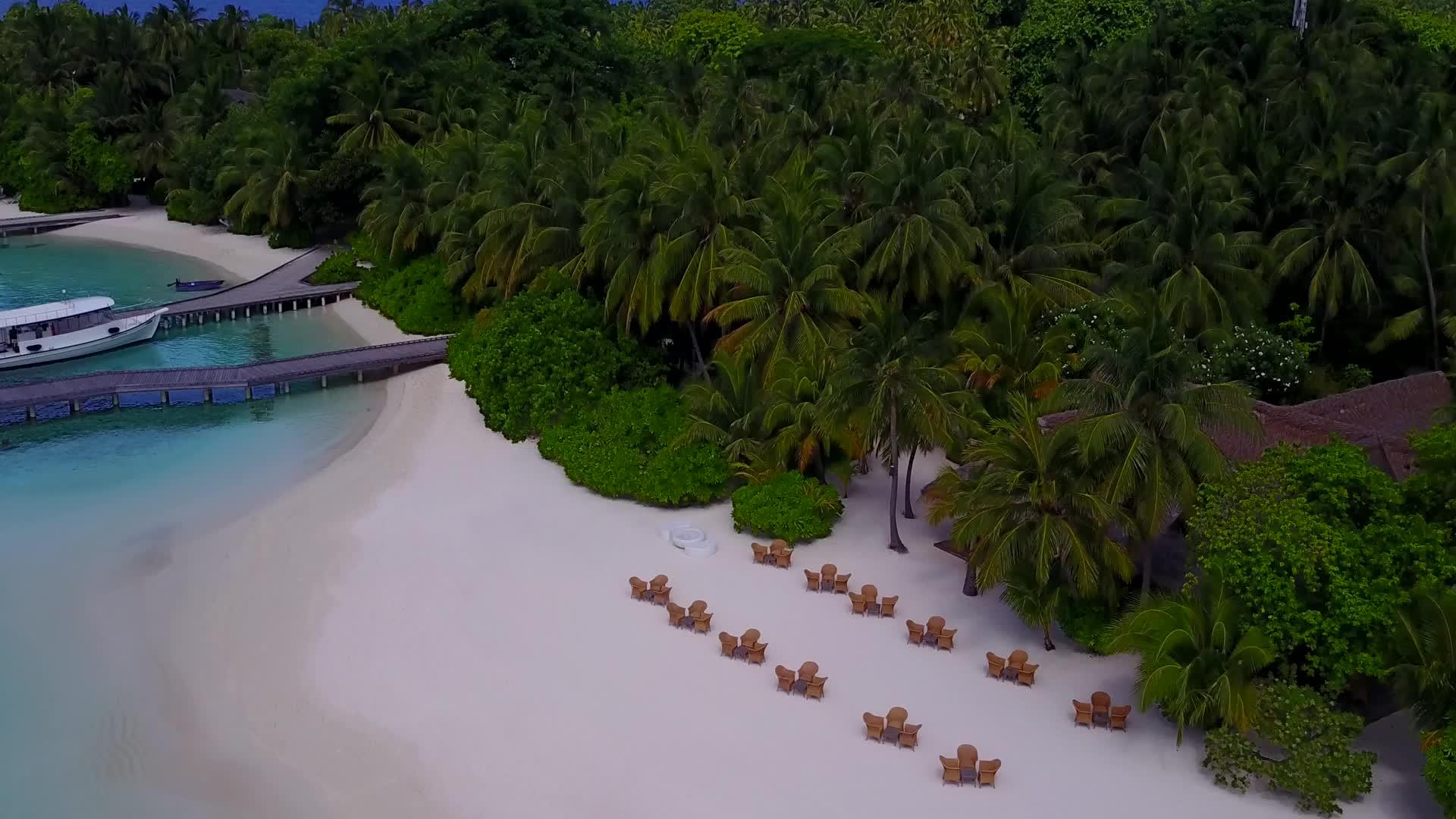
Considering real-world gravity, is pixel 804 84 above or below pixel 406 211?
above

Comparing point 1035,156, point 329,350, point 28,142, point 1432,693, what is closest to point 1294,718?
point 1432,693

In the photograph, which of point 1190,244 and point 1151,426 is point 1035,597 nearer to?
point 1151,426

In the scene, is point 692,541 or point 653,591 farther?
point 692,541

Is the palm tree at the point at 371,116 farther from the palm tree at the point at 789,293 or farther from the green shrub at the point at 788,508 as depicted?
the green shrub at the point at 788,508

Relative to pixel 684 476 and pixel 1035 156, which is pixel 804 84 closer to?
pixel 1035 156

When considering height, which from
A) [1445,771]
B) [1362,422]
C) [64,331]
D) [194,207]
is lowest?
[64,331]

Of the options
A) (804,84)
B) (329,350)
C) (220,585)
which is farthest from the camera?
(804,84)

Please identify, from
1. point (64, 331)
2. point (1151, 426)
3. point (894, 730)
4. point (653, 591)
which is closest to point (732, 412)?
point (653, 591)
